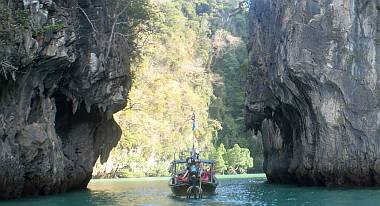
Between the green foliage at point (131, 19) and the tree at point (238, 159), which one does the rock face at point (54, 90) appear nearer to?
the green foliage at point (131, 19)

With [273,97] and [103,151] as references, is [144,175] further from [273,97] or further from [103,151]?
[273,97]

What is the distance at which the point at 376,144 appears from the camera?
27.5 m

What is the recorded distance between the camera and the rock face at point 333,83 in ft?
91.2

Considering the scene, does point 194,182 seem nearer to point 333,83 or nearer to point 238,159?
point 333,83

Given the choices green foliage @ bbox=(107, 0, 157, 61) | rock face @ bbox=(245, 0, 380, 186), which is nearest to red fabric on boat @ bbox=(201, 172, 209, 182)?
rock face @ bbox=(245, 0, 380, 186)

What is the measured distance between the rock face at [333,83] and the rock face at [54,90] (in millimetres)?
9541

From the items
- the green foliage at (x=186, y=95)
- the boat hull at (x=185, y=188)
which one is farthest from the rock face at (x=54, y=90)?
the green foliage at (x=186, y=95)

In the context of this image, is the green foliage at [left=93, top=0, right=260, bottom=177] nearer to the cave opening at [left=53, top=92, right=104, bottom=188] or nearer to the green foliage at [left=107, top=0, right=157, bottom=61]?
the green foliage at [left=107, top=0, right=157, bottom=61]

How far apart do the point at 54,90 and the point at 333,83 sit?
14.1 m

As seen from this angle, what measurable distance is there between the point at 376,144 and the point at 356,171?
1.68 meters

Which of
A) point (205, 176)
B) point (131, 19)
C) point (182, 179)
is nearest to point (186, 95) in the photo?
point (131, 19)

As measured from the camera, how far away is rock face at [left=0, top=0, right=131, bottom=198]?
21.6 metres

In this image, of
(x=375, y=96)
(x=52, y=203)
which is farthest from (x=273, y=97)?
(x=52, y=203)

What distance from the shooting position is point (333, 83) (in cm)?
2811
